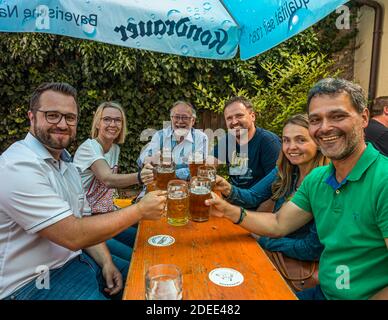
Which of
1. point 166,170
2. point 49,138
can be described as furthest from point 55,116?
point 166,170

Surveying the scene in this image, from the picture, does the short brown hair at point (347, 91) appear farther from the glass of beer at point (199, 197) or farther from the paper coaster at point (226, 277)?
the paper coaster at point (226, 277)

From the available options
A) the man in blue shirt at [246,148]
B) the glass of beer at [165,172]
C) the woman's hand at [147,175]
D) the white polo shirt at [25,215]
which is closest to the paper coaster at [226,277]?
the white polo shirt at [25,215]

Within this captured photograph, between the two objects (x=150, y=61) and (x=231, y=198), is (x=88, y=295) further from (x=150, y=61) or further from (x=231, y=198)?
(x=150, y=61)

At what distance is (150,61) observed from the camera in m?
5.43

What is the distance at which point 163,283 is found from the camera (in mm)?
1072

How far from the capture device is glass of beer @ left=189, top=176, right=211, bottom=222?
1.68 m

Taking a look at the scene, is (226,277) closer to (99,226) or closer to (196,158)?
(99,226)

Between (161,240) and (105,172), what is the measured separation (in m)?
1.21

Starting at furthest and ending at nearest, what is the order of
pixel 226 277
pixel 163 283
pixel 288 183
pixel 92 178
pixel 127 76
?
pixel 127 76
pixel 92 178
pixel 288 183
pixel 226 277
pixel 163 283

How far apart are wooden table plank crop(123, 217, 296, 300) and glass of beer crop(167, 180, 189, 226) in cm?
4

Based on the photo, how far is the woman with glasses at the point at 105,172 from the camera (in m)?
2.38

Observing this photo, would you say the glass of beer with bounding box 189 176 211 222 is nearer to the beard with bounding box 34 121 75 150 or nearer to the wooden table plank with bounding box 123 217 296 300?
the wooden table plank with bounding box 123 217 296 300

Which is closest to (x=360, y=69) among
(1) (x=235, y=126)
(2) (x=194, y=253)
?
(1) (x=235, y=126)
